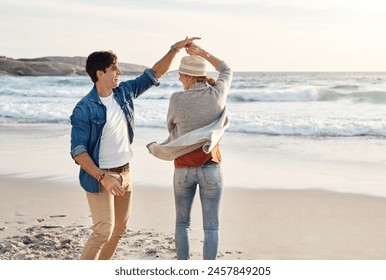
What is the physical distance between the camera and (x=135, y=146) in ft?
27.8

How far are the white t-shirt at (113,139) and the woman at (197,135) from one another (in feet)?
0.56

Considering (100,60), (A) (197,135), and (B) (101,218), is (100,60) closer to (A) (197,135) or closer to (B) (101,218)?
(A) (197,135)

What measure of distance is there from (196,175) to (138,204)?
7.81ft

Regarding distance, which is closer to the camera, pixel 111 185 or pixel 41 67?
pixel 111 185

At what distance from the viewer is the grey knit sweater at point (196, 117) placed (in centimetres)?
303

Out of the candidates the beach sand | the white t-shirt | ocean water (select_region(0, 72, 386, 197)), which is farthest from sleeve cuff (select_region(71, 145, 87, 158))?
ocean water (select_region(0, 72, 386, 197))

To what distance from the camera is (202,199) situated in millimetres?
3133

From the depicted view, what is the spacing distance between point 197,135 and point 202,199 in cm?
33

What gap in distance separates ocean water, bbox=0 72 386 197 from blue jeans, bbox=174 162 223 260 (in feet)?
9.54

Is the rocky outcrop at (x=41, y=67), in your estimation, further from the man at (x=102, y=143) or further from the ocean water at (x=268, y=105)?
the man at (x=102, y=143)

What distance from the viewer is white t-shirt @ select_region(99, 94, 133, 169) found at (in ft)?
9.93

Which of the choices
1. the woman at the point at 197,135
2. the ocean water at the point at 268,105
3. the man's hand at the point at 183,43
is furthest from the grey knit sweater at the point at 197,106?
the ocean water at the point at 268,105

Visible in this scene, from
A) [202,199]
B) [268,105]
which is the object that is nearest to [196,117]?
[202,199]
